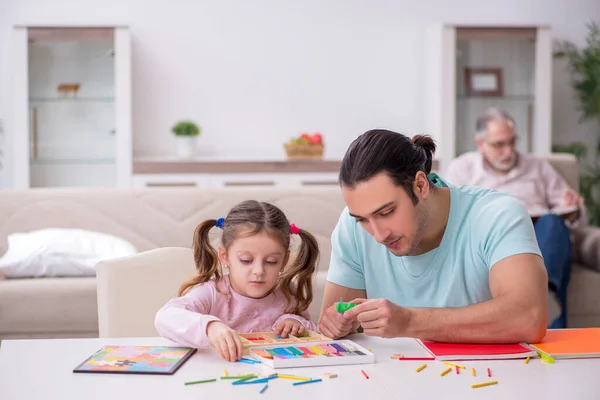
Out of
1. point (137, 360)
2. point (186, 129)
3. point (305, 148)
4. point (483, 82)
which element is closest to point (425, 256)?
point (137, 360)

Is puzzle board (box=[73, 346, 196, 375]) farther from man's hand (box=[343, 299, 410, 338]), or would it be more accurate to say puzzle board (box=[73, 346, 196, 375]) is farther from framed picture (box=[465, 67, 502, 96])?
framed picture (box=[465, 67, 502, 96])

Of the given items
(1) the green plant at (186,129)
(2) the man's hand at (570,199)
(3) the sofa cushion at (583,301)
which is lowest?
(3) the sofa cushion at (583,301)

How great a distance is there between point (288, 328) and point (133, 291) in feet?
1.53

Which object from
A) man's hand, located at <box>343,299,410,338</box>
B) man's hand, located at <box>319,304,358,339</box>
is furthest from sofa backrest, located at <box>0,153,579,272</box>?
man's hand, located at <box>343,299,410,338</box>

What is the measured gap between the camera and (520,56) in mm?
5309

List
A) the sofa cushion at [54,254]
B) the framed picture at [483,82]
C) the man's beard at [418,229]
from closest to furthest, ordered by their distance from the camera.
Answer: the man's beard at [418,229]
the sofa cushion at [54,254]
the framed picture at [483,82]

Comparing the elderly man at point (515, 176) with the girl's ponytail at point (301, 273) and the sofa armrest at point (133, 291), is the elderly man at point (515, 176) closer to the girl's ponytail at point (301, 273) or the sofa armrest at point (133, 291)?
the girl's ponytail at point (301, 273)

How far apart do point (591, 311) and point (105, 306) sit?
97.7 inches

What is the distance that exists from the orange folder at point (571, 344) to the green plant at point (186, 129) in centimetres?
383

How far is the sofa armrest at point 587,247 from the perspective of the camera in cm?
373

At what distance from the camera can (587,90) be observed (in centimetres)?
543

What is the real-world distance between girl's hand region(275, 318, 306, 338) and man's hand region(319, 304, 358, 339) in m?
0.05

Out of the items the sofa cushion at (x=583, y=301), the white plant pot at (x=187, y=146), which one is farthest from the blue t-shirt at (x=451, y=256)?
the white plant pot at (x=187, y=146)

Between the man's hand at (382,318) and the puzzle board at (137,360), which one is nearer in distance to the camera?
the puzzle board at (137,360)
